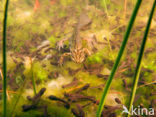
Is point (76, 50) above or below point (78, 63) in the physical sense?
above

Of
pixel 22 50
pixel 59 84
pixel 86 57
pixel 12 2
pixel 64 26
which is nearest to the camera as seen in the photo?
pixel 59 84

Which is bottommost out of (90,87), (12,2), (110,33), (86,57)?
(90,87)

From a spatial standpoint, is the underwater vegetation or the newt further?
the newt

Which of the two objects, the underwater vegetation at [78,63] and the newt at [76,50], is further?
the newt at [76,50]

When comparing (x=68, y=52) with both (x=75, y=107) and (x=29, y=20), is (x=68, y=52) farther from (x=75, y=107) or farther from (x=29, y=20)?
(x=29, y=20)

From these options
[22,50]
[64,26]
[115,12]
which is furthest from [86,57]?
[115,12]

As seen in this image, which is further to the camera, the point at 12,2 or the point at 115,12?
the point at 12,2

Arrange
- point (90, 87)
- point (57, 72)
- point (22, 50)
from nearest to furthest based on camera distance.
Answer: point (90, 87) → point (57, 72) → point (22, 50)

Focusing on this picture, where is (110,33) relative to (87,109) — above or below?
above
